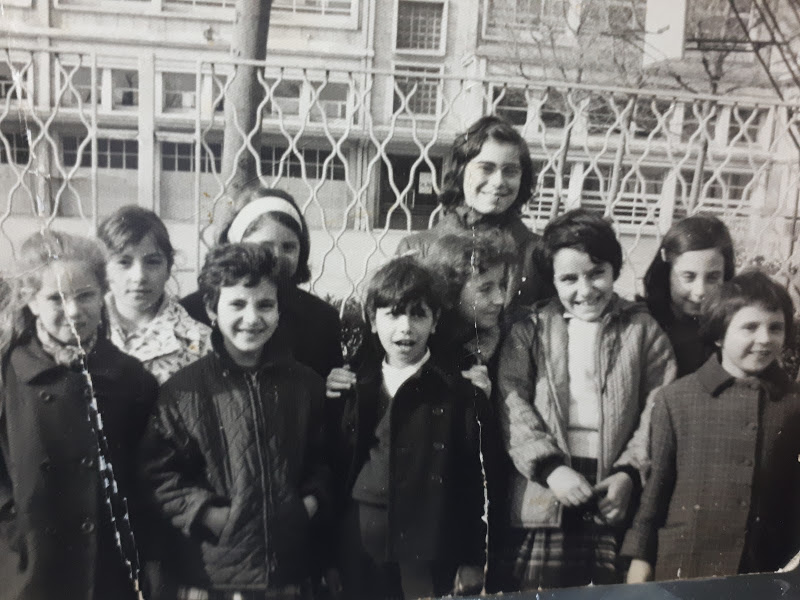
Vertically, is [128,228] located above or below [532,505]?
above

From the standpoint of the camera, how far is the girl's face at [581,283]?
108 inches

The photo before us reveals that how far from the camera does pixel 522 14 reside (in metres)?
2.62

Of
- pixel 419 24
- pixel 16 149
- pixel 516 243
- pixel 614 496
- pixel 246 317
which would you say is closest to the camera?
pixel 16 149

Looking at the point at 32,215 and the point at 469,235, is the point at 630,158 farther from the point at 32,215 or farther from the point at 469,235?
the point at 32,215

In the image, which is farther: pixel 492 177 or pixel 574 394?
pixel 574 394

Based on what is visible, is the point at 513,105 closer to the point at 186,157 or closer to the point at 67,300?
the point at 186,157

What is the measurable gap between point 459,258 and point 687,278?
97cm

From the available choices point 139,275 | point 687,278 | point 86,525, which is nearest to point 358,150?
point 139,275

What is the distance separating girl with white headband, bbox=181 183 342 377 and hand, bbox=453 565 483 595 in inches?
37.5

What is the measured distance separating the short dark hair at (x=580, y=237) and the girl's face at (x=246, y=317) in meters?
1.05

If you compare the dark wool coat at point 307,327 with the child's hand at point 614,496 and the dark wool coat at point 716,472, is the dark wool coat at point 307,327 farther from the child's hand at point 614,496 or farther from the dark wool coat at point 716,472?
the dark wool coat at point 716,472

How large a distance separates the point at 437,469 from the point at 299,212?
107 cm

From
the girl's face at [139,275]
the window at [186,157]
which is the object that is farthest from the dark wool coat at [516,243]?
the girl's face at [139,275]

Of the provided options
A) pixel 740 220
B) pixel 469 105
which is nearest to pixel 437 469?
pixel 469 105
